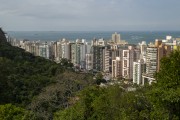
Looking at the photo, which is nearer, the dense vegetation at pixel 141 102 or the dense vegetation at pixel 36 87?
the dense vegetation at pixel 141 102

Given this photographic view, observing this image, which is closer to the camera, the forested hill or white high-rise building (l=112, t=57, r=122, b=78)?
the forested hill

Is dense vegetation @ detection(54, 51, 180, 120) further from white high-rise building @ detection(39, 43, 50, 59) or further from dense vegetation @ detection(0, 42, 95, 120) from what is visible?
white high-rise building @ detection(39, 43, 50, 59)

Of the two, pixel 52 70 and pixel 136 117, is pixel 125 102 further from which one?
pixel 52 70

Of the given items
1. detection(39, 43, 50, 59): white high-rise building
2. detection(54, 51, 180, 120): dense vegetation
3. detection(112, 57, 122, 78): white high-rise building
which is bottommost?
detection(112, 57, 122, 78): white high-rise building

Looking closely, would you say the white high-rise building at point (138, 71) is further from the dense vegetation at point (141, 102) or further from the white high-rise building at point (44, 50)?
the dense vegetation at point (141, 102)

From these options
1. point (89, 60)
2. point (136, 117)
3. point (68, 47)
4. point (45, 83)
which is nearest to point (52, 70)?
point (45, 83)

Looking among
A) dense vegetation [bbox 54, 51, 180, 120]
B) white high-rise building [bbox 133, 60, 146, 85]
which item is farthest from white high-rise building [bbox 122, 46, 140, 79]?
dense vegetation [bbox 54, 51, 180, 120]

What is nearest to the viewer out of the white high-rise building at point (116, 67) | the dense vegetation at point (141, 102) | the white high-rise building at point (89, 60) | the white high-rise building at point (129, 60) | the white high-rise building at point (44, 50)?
the dense vegetation at point (141, 102)

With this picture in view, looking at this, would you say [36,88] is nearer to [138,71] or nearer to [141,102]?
[141,102]

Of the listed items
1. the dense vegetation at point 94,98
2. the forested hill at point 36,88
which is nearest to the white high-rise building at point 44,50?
the forested hill at point 36,88

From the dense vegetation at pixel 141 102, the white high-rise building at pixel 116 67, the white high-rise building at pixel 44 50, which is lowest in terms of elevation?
the white high-rise building at pixel 116 67

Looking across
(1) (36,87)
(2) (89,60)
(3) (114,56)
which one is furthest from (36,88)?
(2) (89,60)
